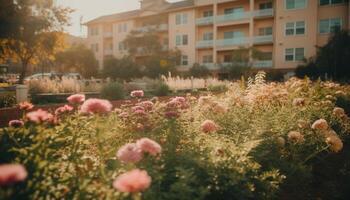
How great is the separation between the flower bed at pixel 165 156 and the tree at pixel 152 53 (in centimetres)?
2947

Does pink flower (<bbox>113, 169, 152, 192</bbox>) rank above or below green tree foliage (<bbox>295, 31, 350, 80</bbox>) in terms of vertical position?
below

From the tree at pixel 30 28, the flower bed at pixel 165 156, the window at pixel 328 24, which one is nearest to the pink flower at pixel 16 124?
the flower bed at pixel 165 156

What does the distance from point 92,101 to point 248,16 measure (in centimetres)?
3301

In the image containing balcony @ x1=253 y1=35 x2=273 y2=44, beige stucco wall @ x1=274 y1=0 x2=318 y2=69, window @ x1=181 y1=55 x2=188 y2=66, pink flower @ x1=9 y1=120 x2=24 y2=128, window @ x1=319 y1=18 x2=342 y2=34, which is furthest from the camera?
window @ x1=181 y1=55 x2=188 y2=66

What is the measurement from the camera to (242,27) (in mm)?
34812

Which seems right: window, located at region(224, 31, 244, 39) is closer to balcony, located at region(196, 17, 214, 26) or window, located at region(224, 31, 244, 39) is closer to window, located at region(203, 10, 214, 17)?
balcony, located at region(196, 17, 214, 26)

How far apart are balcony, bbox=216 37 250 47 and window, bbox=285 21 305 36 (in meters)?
4.18

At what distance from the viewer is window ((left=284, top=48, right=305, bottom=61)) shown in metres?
30.8

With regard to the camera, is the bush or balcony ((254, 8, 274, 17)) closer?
the bush

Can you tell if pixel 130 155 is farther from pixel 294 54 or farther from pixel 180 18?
pixel 180 18

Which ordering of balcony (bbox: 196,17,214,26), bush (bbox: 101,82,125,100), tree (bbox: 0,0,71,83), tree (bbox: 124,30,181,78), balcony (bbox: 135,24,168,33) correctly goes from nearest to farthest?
bush (bbox: 101,82,125,100)
tree (bbox: 0,0,71,83)
tree (bbox: 124,30,181,78)
balcony (bbox: 196,17,214,26)
balcony (bbox: 135,24,168,33)

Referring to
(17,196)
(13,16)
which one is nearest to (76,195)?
(17,196)

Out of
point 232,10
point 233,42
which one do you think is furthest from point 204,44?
point 232,10

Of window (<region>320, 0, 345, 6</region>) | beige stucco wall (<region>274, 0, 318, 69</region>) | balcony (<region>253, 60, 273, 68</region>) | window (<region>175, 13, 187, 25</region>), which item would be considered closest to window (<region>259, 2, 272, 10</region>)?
beige stucco wall (<region>274, 0, 318, 69</region>)
